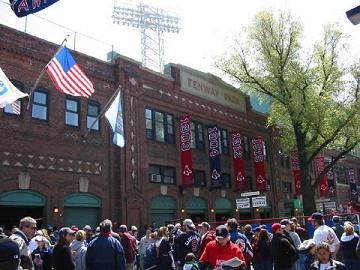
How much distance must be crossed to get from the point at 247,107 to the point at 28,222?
29.0m

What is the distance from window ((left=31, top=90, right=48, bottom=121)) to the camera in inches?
756

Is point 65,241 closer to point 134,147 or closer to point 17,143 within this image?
point 17,143

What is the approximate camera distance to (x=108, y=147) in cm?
2214

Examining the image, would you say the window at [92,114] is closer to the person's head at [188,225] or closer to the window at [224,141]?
the person's head at [188,225]

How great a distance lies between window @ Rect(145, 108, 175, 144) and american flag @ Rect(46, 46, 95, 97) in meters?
9.24

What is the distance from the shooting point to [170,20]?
63.7 m

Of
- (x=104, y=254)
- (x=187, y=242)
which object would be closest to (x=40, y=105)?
(x=187, y=242)

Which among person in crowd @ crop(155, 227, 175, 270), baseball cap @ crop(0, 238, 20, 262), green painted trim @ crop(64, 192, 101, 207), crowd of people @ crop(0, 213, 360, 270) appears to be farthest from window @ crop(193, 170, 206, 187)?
baseball cap @ crop(0, 238, 20, 262)

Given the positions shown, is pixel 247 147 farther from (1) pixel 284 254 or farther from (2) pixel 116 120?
(1) pixel 284 254

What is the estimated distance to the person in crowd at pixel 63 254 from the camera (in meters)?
8.45

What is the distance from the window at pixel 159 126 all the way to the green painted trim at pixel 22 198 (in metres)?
7.97

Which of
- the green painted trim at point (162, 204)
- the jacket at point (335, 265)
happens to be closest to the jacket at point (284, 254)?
the jacket at point (335, 265)

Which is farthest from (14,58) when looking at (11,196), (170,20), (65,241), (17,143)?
(170,20)

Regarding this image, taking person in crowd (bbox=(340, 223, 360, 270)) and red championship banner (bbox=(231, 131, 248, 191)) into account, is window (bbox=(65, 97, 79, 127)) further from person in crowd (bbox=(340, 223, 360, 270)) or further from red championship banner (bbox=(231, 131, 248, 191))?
person in crowd (bbox=(340, 223, 360, 270))
